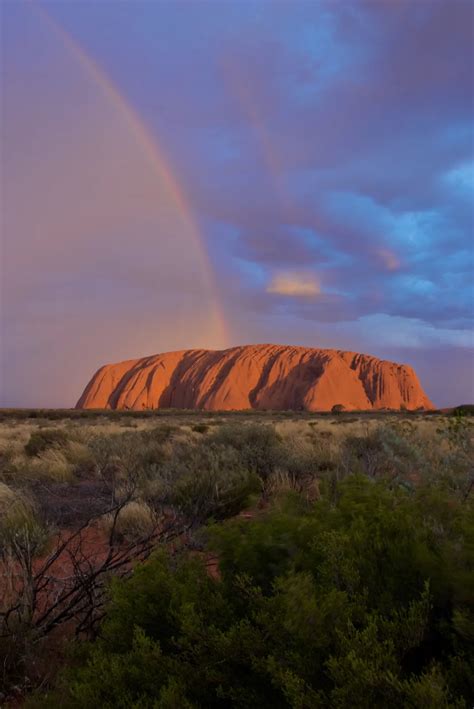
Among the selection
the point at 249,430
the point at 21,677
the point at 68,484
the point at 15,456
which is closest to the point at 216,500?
the point at 21,677

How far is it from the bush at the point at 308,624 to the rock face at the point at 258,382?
99.3 metres

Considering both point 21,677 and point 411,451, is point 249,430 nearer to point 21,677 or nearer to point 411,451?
point 411,451

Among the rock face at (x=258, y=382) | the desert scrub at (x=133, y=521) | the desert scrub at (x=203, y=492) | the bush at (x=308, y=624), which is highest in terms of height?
the rock face at (x=258, y=382)

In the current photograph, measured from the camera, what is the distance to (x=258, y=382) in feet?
391

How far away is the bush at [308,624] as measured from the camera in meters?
1.82

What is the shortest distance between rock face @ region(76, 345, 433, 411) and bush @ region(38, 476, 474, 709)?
99.3m

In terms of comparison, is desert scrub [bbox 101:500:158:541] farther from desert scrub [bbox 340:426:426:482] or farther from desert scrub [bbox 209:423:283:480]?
desert scrub [bbox 340:426:426:482]

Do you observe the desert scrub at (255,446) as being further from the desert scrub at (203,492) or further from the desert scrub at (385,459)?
the desert scrub at (385,459)

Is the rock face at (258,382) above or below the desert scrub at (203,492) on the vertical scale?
above

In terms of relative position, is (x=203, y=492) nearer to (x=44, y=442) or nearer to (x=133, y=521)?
(x=133, y=521)

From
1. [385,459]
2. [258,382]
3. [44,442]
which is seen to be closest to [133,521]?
[385,459]

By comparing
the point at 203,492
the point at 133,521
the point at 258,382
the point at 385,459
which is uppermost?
the point at 258,382

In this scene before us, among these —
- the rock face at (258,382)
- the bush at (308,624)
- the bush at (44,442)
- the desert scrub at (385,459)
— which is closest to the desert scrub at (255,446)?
the desert scrub at (385,459)

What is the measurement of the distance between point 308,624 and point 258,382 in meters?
117
